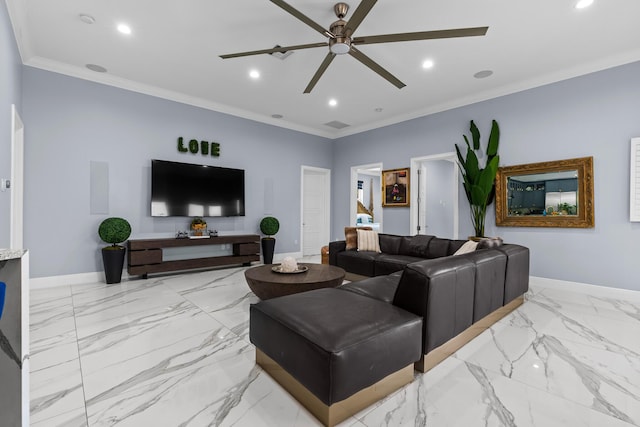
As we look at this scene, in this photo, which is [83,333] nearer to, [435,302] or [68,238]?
[68,238]

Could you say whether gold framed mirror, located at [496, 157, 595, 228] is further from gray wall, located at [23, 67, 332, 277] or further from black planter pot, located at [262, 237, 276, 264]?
gray wall, located at [23, 67, 332, 277]

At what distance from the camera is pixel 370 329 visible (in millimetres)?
1569

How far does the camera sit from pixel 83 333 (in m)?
2.55

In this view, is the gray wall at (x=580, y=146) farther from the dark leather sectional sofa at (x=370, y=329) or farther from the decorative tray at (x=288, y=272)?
the decorative tray at (x=288, y=272)

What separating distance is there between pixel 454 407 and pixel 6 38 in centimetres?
461

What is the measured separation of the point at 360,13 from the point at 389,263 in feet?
9.44

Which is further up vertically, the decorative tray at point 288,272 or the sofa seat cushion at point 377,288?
the sofa seat cushion at point 377,288

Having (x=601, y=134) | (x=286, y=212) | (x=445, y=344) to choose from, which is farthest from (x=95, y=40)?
(x=601, y=134)

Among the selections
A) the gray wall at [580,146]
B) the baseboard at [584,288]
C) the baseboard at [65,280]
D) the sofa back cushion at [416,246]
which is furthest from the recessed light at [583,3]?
the baseboard at [65,280]

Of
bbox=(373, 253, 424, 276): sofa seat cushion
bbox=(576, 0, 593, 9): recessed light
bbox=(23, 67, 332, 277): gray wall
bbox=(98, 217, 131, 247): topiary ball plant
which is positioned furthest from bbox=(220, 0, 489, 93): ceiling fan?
bbox=(98, 217, 131, 247): topiary ball plant

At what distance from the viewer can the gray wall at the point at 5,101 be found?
2575mm

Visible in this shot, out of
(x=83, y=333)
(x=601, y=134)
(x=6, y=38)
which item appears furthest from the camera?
(x=601, y=134)

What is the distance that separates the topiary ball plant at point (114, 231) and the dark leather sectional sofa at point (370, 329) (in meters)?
3.36

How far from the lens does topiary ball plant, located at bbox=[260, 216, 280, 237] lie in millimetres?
5944
